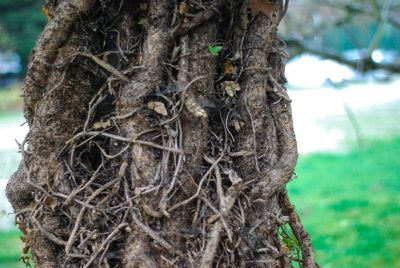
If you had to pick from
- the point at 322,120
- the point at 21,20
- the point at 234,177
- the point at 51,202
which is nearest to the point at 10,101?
the point at 21,20

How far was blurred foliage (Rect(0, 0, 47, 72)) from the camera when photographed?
74.6ft

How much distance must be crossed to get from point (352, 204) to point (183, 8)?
639 cm

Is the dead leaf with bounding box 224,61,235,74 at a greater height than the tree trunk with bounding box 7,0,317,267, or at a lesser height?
greater

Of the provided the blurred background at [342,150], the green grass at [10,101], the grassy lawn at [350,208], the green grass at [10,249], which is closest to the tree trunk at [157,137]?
the blurred background at [342,150]

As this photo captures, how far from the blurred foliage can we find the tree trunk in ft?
70.5

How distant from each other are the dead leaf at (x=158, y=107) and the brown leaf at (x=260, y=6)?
1.46 ft

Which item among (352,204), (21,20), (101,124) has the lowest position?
(101,124)

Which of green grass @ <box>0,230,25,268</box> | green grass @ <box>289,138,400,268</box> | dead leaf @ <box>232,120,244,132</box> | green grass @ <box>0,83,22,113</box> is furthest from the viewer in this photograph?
green grass @ <box>0,83,22,113</box>

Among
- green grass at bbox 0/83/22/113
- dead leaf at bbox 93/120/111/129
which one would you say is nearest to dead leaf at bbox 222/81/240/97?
dead leaf at bbox 93/120/111/129

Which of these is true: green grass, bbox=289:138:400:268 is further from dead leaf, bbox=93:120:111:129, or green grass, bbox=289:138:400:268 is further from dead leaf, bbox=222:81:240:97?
dead leaf, bbox=93:120:111:129

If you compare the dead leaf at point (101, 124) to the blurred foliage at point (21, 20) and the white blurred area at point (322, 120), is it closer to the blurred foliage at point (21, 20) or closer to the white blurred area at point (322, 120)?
the white blurred area at point (322, 120)

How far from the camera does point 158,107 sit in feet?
6.37

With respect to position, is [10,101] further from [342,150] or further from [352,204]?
[352,204]

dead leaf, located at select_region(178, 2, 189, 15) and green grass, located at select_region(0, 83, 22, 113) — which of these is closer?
dead leaf, located at select_region(178, 2, 189, 15)
